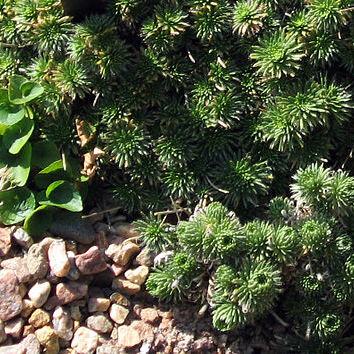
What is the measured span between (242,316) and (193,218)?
1.58ft

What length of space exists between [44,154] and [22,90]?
12.8 inches

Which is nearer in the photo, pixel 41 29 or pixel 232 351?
pixel 232 351

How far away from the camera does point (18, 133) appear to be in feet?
11.1

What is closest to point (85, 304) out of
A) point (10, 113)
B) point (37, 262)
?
point (37, 262)

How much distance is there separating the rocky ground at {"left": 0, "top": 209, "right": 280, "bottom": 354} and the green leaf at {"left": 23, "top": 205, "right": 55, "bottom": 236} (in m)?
0.04

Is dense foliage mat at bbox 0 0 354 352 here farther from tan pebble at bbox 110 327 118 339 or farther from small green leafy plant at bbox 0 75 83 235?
tan pebble at bbox 110 327 118 339

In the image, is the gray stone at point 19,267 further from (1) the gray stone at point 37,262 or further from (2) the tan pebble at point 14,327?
(2) the tan pebble at point 14,327

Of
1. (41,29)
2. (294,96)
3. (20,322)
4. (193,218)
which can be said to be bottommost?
(20,322)

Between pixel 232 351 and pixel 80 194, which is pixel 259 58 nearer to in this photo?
pixel 80 194

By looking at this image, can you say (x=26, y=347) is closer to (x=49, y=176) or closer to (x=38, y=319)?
(x=38, y=319)

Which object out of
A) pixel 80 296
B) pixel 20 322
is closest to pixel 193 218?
pixel 80 296

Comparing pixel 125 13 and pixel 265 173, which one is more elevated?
pixel 125 13

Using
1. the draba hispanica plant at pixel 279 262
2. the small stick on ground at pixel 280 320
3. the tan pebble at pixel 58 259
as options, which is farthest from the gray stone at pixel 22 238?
the small stick on ground at pixel 280 320

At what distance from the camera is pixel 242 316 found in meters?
3.02
